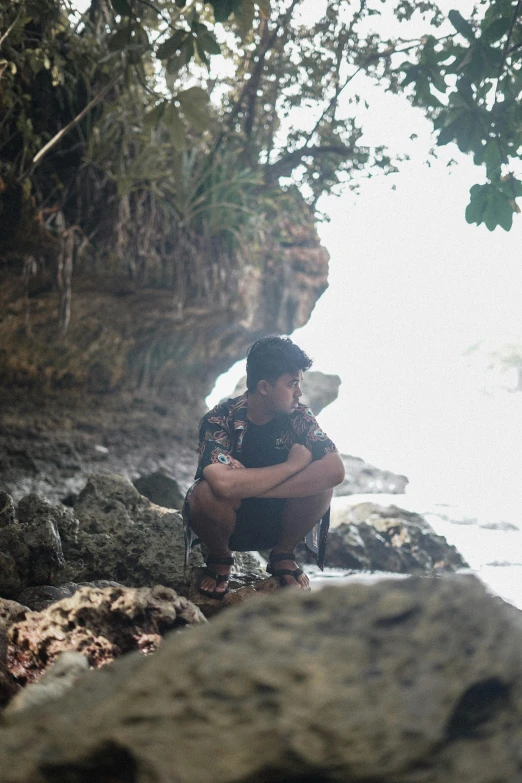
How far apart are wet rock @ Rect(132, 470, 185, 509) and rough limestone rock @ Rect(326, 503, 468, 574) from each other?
1.31m

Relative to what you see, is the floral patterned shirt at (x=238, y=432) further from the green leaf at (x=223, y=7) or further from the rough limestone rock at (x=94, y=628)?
the green leaf at (x=223, y=7)

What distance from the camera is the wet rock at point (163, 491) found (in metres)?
4.67

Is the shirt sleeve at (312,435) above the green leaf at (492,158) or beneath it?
beneath

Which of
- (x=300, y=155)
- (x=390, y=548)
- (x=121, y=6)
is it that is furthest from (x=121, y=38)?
(x=300, y=155)

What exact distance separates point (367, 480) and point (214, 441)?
9.07 m

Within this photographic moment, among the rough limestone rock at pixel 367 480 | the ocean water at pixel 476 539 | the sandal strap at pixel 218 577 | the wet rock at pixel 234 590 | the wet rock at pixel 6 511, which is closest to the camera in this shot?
the wet rock at pixel 234 590

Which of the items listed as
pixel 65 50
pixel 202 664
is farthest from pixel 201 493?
pixel 65 50

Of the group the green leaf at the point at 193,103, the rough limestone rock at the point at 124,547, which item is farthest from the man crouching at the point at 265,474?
the green leaf at the point at 193,103

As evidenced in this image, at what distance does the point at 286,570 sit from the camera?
2814 mm

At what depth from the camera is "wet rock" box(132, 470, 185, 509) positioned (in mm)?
4672

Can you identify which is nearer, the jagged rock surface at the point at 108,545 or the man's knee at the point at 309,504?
the jagged rock surface at the point at 108,545

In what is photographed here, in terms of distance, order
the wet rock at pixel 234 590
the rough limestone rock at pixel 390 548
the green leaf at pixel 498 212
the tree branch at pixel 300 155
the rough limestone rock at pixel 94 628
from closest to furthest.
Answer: the rough limestone rock at pixel 94 628
the green leaf at pixel 498 212
the wet rock at pixel 234 590
the rough limestone rock at pixel 390 548
the tree branch at pixel 300 155

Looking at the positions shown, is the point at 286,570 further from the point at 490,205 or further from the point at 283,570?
the point at 490,205

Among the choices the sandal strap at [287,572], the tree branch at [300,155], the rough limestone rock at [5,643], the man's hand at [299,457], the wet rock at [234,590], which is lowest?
the wet rock at [234,590]
